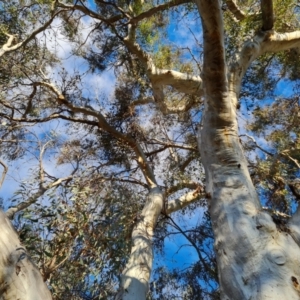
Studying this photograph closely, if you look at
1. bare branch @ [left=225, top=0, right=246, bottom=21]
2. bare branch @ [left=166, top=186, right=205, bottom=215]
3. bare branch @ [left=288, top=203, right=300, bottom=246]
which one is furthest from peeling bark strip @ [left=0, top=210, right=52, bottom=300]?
bare branch @ [left=225, top=0, right=246, bottom=21]

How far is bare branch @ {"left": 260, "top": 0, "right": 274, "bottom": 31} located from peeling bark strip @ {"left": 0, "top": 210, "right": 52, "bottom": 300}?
3.47 m

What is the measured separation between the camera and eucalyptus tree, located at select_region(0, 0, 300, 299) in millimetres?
1983

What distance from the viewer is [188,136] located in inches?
239

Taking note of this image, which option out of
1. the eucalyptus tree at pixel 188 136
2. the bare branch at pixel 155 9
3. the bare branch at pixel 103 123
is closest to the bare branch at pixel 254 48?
the eucalyptus tree at pixel 188 136

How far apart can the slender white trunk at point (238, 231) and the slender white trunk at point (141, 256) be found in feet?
3.33

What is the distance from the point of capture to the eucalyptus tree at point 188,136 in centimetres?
198

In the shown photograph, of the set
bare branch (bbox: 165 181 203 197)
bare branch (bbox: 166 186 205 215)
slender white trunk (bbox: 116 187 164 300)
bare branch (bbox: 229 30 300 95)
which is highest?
bare branch (bbox: 229 30 300 95)

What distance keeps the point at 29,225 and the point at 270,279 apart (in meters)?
2.30

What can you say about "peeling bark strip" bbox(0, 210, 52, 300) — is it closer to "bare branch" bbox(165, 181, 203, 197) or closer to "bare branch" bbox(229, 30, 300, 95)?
"bare branch" bbox(229, 30, 300, 95)

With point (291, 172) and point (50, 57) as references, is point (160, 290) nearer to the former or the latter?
point (291, 172)

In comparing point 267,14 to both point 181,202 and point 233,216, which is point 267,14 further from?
point 233,216

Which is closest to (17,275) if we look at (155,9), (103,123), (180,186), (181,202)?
(181,202)

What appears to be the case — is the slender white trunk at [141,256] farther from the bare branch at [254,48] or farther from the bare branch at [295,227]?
the bare branch at [254,48]

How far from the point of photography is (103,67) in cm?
701
